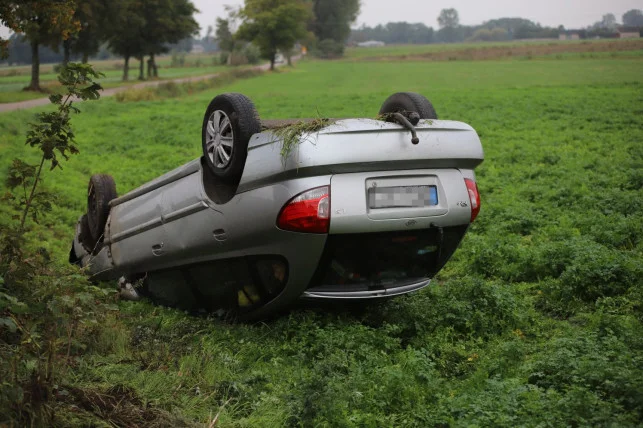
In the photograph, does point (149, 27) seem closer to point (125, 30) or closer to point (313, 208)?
point (125, 30)

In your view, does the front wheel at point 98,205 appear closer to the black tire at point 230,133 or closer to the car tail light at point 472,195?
the black tire at point 230,133

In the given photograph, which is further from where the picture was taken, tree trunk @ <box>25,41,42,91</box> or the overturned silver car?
tree trunk @ <box>25,41,42,91</box>

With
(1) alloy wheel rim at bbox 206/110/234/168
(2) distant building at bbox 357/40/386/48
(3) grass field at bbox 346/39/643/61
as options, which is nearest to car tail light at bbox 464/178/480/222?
(1) alloy wheel rim at bbox 206/110/234/168

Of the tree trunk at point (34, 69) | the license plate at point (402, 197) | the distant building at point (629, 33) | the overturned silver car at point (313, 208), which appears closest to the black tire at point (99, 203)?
the overturned silver car at point (313, 208)

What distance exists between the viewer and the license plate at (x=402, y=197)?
5059 millimetres

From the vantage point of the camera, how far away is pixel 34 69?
44.5m

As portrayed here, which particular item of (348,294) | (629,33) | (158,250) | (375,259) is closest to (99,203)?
(158,250)

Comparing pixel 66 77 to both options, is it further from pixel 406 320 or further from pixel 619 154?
pixel 619 154

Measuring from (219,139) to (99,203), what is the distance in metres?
2.24

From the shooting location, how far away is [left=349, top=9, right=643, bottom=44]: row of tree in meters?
32.4

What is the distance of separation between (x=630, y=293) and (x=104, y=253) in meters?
4.78

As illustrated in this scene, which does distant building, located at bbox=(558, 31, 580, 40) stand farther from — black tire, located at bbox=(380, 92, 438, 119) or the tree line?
black tire, located at bbox=(380, 92, 438, 119)

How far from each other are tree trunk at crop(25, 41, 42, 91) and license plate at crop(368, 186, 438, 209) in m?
39.1

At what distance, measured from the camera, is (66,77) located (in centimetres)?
549
